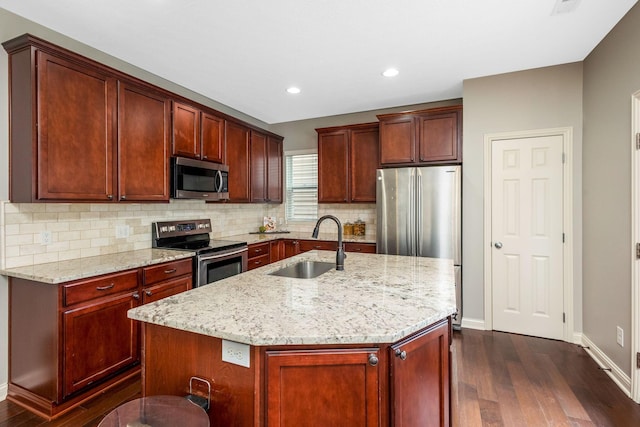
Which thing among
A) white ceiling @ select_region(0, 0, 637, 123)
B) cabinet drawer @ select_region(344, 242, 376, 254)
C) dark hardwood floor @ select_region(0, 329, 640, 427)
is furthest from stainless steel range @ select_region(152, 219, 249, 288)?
white ceiling @ select_region(0, 0, 637, 123)

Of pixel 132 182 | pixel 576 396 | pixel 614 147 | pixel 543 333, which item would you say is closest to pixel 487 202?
pixel 614 147

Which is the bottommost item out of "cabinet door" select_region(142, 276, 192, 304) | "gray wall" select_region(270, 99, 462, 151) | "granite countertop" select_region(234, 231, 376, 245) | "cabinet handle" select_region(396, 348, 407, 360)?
"cabinet door" select_region(142, 276, 192, 304)

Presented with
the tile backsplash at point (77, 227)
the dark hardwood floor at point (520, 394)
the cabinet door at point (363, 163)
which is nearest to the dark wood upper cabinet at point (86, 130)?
the tile backsplash at point (77, 227)

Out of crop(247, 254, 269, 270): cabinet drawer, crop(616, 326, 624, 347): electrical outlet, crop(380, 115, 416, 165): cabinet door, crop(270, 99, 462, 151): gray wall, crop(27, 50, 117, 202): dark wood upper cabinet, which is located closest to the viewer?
crop(27, 50, 117, 202): dark wood upper cabinet

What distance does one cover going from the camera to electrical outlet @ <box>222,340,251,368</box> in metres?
1.16

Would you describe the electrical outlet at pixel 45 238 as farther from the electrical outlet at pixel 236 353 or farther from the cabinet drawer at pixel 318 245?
the cabinet drawer at pixel 318 245

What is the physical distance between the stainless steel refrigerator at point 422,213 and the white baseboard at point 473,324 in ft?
0.23

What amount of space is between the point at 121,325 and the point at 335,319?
77.2 inches

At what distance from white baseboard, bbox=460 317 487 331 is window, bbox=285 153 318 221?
99.1 inches

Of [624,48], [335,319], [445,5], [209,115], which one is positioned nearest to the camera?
[335,319]

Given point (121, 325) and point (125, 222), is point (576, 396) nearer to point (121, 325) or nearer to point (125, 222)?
point (121, 325)

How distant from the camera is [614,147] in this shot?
2.51 metres

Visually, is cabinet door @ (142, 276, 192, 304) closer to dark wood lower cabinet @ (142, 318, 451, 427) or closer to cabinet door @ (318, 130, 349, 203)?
dark wood lower cabinet @ (142, 318, 451, 427)

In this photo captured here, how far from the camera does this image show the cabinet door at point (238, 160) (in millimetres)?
4035
